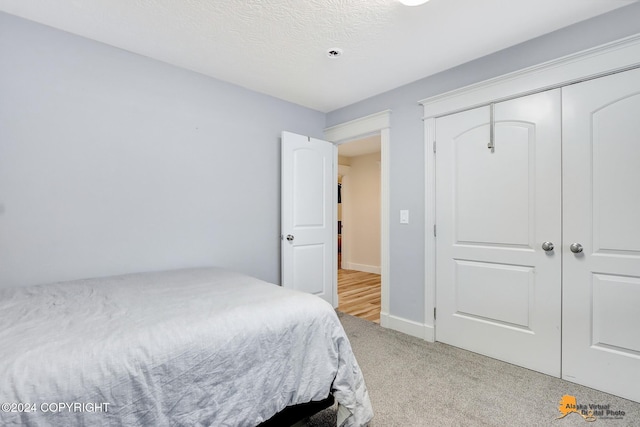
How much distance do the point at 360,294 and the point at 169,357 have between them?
355cm

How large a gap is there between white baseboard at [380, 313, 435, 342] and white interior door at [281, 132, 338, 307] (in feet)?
2.58

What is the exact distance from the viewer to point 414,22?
1.96 m

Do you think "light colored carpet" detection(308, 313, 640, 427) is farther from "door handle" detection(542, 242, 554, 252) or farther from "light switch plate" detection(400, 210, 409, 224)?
"light switch plate" detection(400, 210, 409, 224)

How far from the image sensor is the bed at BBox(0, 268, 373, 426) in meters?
0.93

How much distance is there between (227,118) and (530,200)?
2681mm

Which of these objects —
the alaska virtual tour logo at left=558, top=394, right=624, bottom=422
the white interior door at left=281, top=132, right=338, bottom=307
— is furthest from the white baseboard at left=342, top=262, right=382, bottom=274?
the alaska virtual tour logo at left=558, top=394, right=624, bottom=422

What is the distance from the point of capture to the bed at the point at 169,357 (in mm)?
934

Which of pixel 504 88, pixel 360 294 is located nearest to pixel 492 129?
pixel 504 88

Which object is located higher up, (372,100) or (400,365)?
(372,100)

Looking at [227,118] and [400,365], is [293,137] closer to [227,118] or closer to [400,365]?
[227,118]

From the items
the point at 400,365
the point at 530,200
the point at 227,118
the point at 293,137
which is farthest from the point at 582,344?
the point at 227,118

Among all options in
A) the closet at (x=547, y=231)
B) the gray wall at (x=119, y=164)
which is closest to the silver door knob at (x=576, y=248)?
the closet at (x=547, y=231)

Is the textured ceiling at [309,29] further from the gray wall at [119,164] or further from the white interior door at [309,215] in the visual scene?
the white interior door at [309,215]

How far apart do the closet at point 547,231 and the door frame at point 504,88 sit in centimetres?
5
